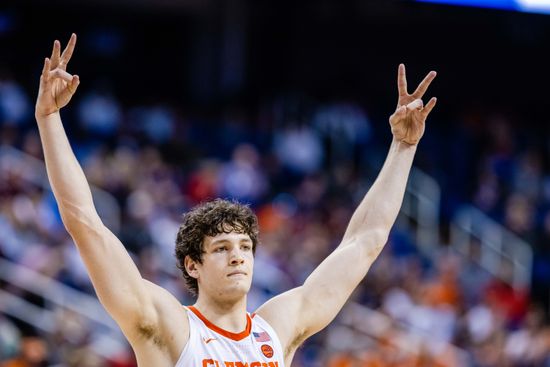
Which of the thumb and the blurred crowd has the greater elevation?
the blurred crowd

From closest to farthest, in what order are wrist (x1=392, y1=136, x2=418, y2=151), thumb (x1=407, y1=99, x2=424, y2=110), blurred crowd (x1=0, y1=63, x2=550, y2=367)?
thumb (x1=407, y1=99, x2=424, y2=110), wrist (x1=392, y1=136, x2=418, y2=151), blurred crowd (x1=0, y1=63, x2=550, y2=367)

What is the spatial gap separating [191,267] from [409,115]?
5.13 ft

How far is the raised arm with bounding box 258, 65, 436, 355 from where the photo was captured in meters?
5.96

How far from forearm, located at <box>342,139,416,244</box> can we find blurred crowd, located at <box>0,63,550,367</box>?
19.3 feet

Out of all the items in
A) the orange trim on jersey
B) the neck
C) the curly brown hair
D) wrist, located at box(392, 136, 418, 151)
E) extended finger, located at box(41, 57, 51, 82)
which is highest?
wrist, located at box(392, 136, 418, 151)

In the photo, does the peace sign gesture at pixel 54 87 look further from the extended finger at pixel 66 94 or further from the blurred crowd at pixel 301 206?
the blurred crowd at pixel 301 206

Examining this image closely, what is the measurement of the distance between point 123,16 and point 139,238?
10324 mm

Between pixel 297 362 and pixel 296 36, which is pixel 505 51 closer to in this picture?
pixel 296 36

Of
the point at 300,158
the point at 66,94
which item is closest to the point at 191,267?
the point at 66,94

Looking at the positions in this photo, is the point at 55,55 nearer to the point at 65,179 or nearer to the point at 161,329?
the point at 65,179

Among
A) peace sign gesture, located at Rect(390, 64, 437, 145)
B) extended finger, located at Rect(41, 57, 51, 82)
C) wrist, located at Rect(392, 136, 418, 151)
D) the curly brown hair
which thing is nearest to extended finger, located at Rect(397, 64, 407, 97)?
peace sign gesture, located at Rect(390, 64, 437, 145)

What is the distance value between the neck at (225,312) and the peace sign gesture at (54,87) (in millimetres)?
1232

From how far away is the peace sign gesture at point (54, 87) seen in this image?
526cm

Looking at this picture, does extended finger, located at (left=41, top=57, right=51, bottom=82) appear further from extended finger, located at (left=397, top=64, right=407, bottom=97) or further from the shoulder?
extended finger, located at (left=397, top=64, right=407, bottom=97)
